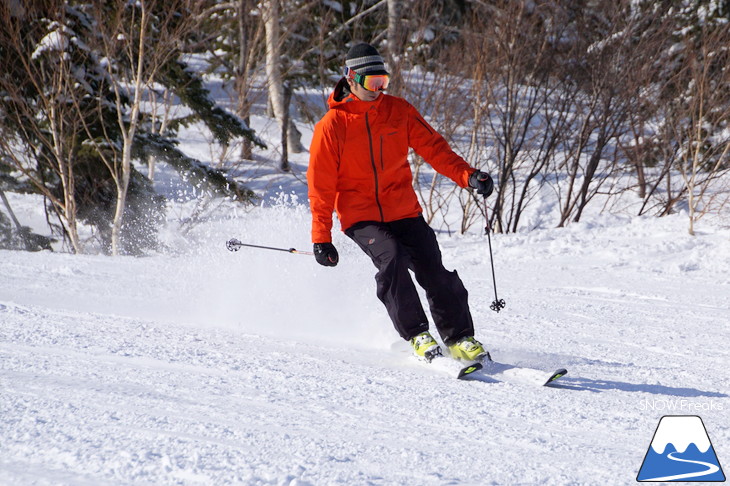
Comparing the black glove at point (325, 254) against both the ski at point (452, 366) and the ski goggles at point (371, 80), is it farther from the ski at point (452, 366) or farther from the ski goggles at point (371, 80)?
the ski goggles at point (371, 80)

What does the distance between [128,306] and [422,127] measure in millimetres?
2385

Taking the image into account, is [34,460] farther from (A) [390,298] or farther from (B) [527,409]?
(A) [390,298]

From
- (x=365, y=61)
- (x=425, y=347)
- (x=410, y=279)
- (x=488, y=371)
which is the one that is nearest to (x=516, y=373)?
(x=488, y=371)

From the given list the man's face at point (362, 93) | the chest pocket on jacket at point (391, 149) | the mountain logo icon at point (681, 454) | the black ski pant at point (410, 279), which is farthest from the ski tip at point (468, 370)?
the man's face at point (362, 93)

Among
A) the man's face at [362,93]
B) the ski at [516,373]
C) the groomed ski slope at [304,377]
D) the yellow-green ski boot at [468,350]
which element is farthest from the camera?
the man's face at [362,93]

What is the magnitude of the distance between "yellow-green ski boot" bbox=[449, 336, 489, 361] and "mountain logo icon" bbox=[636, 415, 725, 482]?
1.00 metres

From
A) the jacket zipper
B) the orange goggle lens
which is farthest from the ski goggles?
the jacket zipper

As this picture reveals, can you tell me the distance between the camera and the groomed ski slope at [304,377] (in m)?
1.97

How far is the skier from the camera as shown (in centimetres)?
355

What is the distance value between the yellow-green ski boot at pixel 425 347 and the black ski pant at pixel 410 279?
0.05m

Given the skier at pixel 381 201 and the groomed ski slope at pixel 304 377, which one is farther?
the skier at pixel 381 201

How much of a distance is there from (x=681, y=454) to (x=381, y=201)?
1.95 metres

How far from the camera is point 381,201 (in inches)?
146

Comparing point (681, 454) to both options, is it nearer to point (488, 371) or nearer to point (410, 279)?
point (488, 371)
